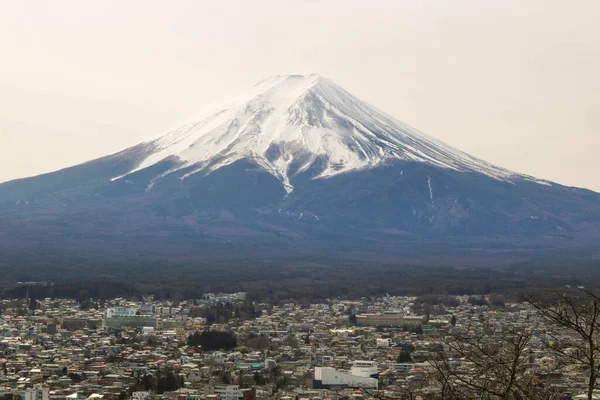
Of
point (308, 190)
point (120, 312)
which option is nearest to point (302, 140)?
point (308, 190)

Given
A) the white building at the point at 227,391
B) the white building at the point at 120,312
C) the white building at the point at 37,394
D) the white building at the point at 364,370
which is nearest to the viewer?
the white building at the point at 37,394

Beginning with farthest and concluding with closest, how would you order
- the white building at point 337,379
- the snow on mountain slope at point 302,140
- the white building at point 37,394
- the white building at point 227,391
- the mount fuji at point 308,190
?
1. the snow on mountain slope at point 302,140
2. the mount fuji at point 308,190
3. the white building at point 337,379
4. the white building at point 227,391
5. the white building at point 37,394

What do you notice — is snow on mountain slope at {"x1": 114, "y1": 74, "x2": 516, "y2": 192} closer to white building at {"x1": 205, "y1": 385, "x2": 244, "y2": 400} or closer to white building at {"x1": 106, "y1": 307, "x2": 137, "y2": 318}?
white building at {"x1": 106, "y1": 307, "x2": 137, "y2": 318}

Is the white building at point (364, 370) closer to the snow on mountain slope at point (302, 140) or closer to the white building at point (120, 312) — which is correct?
the white building at point (120, 312)

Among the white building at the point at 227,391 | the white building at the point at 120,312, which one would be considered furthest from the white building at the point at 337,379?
the white building at the point at 120,312

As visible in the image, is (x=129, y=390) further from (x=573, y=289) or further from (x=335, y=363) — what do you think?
(x=573, y=289)

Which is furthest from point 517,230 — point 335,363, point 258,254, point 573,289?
point 335,363
